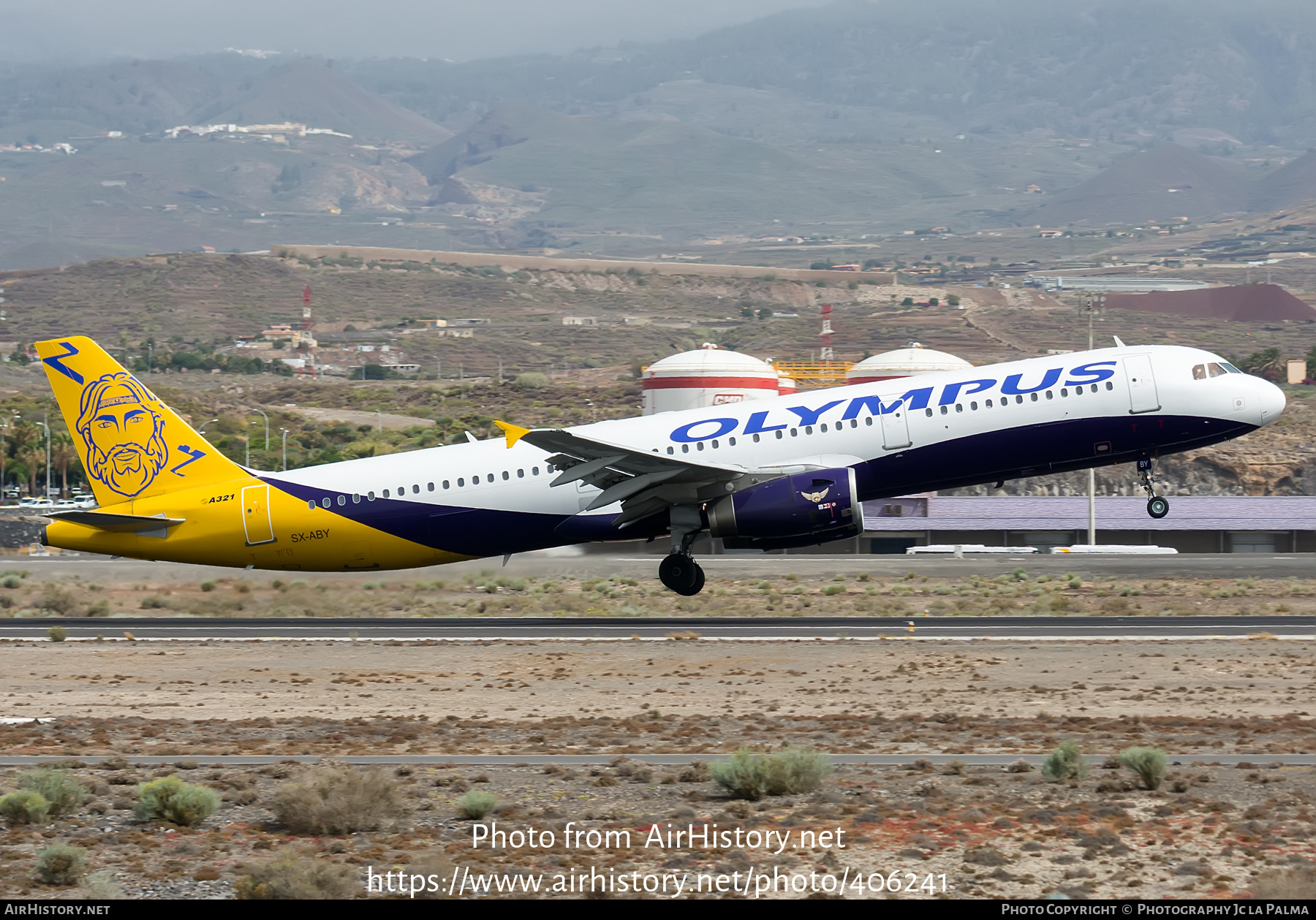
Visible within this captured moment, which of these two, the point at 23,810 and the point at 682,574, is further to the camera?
the point at 682,574

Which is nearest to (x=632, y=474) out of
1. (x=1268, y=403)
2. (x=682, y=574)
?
(x=682, y=574)

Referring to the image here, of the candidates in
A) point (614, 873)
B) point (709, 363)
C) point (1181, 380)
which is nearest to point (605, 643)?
point (1181, 380)

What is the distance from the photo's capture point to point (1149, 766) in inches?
679

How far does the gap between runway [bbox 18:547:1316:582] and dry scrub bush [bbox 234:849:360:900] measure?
3196 cm

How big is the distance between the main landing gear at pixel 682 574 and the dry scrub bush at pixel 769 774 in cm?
1892

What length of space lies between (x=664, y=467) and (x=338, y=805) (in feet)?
60.5

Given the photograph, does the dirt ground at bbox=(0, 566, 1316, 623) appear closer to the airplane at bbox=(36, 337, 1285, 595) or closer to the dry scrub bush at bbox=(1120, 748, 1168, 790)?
the airplane at bbox=(36, 337, 1285, 595)

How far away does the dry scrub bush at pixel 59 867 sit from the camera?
14.3 m

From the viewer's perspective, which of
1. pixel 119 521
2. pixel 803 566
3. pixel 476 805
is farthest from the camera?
pixel 803 566

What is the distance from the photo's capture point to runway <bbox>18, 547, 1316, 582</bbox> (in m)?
52.3

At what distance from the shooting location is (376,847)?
50.8 feet

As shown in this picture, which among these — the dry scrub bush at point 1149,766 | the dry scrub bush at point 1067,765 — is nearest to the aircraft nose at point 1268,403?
the dry scrub bush at point 1149,766

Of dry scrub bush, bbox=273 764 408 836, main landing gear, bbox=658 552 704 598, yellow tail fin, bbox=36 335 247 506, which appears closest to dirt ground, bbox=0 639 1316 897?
dry scrub bush, bbox=273 764 408 836

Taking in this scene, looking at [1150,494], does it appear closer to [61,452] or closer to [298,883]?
[298,883]
